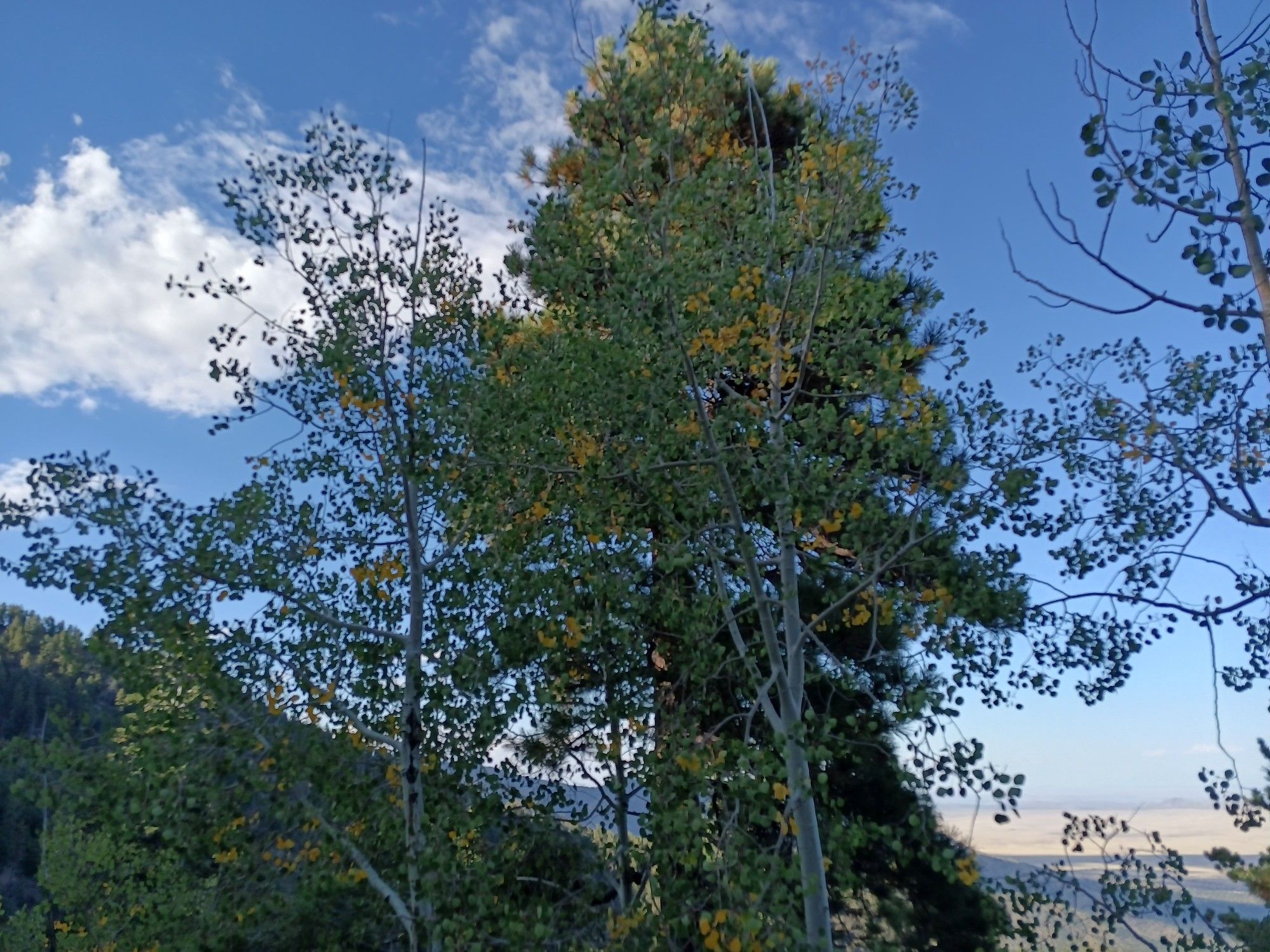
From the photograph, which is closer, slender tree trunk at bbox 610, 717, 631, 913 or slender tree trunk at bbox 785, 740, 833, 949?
slender tree trunk at bbox 785, 740, 833, 949

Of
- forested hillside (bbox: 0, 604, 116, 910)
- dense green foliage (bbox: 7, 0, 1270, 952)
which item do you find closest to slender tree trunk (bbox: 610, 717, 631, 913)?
dense green foliage (bbox: 7, 0, 1270, 952)

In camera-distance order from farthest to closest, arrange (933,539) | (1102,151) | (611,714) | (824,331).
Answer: (824,331), (611,714), (933,539), (1102,151)

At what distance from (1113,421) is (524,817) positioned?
522cm

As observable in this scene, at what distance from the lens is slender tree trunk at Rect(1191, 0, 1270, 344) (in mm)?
4254

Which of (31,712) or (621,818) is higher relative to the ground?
(31,712)

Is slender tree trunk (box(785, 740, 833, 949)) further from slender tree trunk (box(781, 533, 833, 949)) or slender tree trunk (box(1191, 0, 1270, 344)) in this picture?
slender tree trunk (box(1191, 0, 1270, 344))

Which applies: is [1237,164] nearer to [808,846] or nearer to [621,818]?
[808,846]

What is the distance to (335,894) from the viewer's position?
23.1 ft

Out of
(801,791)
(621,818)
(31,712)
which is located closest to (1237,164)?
(801,791)

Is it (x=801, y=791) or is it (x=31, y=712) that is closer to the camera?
(x=801, y=791)

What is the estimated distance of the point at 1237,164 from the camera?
4.38 meters

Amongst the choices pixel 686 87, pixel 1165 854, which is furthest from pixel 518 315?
pixel 1165 854

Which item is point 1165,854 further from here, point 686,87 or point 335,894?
point 686,87

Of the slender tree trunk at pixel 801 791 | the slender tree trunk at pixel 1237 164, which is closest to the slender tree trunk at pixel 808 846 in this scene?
the slender tree trunk at pixel 801 791
